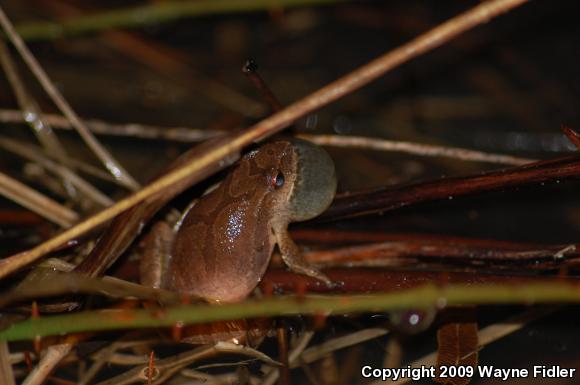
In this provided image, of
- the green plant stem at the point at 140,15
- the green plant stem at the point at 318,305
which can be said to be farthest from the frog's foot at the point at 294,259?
the green plant stem at the point at 140,15

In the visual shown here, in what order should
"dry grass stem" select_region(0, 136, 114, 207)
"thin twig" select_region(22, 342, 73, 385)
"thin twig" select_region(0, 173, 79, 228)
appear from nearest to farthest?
"thin twig" select_region(22, 342, 73, 385) → "thin twig" select_region(0, 173, 79, 228) → "dry grass stem" select_region(0, 136, 114, 207)

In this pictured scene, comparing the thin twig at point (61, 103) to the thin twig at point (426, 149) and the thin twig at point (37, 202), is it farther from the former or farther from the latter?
the thin twig at point (426, 149)

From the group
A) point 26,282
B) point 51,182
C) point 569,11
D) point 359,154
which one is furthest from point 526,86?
point 26,282

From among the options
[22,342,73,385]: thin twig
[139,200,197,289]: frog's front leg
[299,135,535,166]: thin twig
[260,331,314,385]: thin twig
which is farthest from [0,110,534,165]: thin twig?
[22,342,73,385]: thin twig

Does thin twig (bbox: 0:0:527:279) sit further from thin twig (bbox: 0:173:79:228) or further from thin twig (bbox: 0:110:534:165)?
thin twig (bbox: 0:110:534:165)

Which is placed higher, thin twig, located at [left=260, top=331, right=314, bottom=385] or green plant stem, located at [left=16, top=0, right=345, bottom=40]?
green plant stem, located at [left=16, top=0, right=345, bottom=40]

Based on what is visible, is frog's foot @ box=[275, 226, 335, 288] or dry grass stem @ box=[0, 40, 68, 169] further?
dry grass stem @ box=[0, 40, 68, 169]

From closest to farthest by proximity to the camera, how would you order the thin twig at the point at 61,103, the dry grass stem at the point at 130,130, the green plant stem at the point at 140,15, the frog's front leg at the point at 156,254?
the frog's front leg at the point at 156,254 < the thin twig at the point at 61,103 < the green plant stem at the point at 140,15 < the dry grass stem at the point at 130,130

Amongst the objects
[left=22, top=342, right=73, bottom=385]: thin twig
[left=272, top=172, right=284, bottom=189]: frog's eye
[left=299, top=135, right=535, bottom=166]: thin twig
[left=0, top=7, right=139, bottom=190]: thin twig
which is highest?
[left=0, top=7, right=139, bottom=190]: thin twig

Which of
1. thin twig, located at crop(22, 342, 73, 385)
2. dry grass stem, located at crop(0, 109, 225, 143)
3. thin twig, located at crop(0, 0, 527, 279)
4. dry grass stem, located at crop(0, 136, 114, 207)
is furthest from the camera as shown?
dry grass stem, located at crop(0, 109, 225, 143)
